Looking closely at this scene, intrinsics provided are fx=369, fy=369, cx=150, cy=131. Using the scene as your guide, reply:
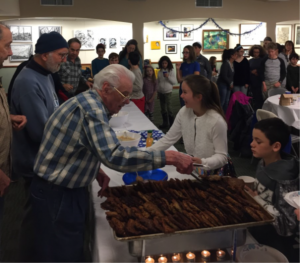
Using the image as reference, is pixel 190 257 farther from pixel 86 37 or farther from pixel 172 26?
pixel 172 26

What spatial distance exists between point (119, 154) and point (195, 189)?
0.40 meters

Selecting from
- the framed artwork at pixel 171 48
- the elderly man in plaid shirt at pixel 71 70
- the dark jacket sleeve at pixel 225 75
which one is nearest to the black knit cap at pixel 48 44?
the elderly man in plaid shirt at pixel 71 70

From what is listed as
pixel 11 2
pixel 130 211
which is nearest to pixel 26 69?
pixel 130 211

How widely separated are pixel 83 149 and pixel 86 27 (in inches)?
404

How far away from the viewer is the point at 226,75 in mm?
6625

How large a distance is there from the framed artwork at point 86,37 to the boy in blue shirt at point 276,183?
9.86 meters

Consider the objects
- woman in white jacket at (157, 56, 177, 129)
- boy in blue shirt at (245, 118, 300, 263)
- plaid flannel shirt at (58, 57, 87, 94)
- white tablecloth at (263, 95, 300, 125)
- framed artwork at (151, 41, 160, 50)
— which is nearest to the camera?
boy in blue shirt at (245, 118, 300, 263)

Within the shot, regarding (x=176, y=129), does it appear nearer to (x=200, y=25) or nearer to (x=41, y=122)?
(x=41, y=122)

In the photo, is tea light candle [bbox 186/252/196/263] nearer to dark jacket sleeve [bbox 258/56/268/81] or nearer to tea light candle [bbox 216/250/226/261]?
tea light candle [bbox 216/250/226/261]

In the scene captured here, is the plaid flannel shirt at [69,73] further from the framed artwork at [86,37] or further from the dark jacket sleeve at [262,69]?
the framed artwork at [86,37]

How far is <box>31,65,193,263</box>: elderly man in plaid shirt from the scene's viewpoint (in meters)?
1.49

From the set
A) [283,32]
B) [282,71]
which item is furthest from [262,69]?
[283,32]

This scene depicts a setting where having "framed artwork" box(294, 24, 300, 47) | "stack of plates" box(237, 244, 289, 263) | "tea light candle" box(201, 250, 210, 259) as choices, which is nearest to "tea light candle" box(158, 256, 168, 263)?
"tea light candle" box(201, 250, 210, 259)

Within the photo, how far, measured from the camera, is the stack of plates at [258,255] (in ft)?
4.65
